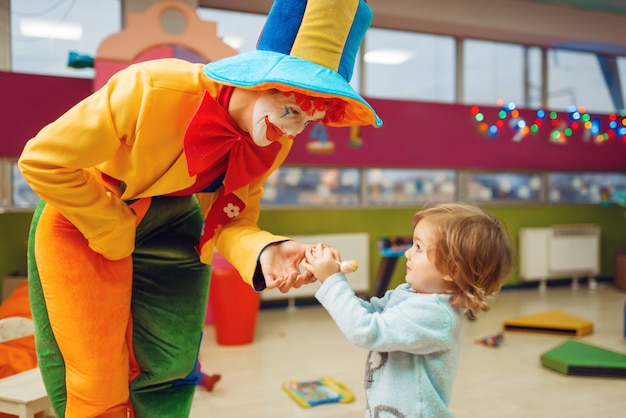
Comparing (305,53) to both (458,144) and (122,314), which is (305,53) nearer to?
(122,314)

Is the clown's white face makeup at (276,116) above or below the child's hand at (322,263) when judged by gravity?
above

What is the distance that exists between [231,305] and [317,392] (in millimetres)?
1023

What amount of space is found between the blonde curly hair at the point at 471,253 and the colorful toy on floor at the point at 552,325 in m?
2.85

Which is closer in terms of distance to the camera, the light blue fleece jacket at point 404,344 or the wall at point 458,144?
the light blue fleece jacket at point 404,344

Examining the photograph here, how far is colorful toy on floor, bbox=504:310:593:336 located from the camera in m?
3.74

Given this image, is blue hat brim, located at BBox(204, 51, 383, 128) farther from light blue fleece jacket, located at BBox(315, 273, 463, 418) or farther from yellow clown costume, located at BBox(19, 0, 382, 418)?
light blue fleece jacket, located at BBox(315, 273, 463, 418)

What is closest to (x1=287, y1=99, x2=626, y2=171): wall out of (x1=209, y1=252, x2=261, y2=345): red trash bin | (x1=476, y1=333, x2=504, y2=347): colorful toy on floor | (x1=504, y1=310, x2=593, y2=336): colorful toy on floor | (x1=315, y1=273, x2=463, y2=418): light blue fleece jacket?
(x1=209, y1=252, x2=261, y2=345): red trash bin

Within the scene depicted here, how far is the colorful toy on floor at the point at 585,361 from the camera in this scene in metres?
2.91

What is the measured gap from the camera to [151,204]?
1.43 metres

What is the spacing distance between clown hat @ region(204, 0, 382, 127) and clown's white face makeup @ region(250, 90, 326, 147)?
0.07 m

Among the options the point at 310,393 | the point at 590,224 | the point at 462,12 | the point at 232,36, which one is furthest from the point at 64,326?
the point at 590,224

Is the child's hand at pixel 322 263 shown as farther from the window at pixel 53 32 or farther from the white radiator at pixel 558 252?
the white radiator at pixel 558 252

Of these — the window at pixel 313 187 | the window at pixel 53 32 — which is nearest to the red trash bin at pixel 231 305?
the window at pixel 313 187

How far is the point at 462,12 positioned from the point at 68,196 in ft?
15.1
